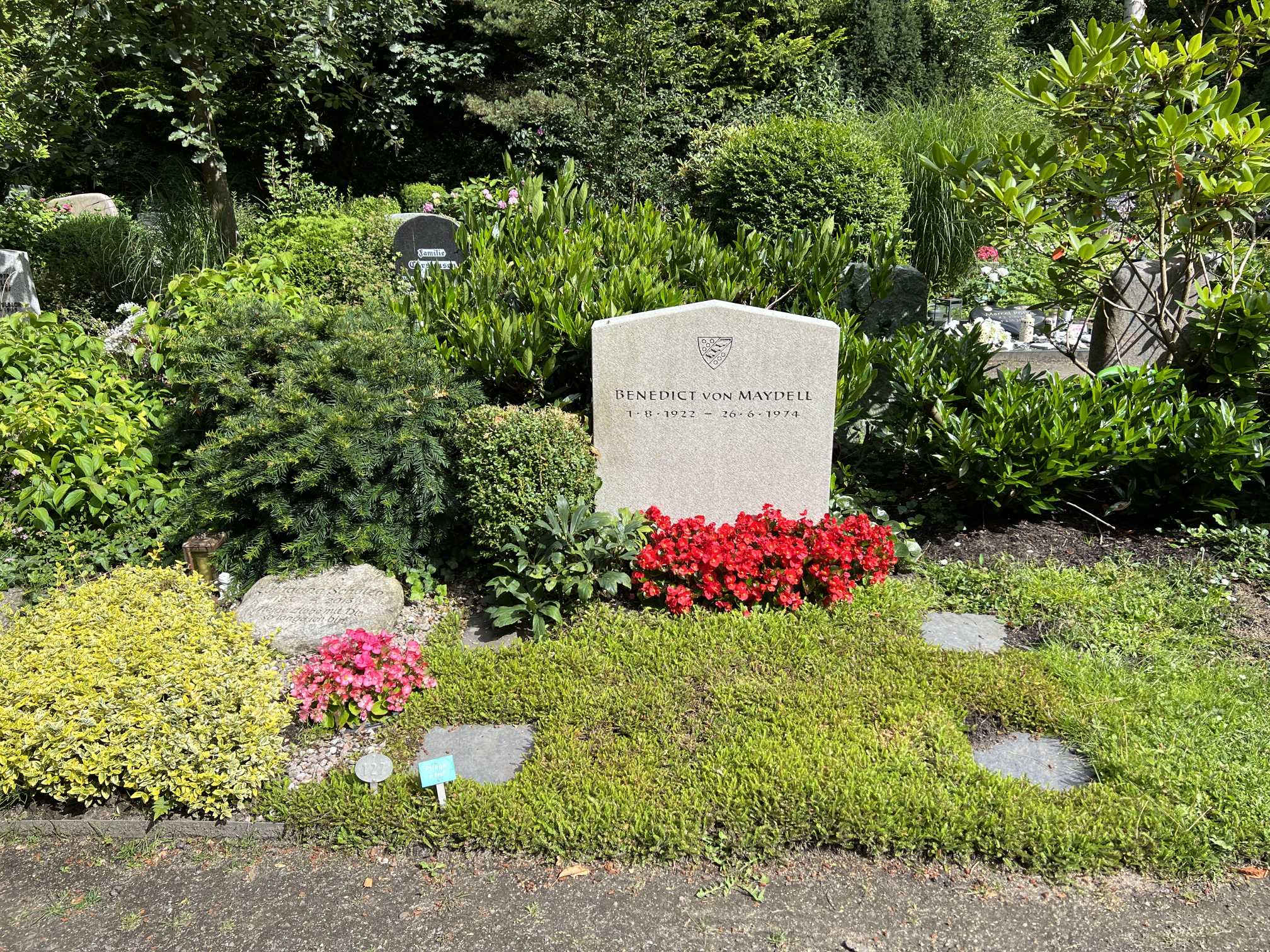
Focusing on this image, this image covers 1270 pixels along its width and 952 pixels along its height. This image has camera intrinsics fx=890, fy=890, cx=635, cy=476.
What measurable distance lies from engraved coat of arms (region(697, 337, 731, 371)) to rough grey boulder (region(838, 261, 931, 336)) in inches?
62.6

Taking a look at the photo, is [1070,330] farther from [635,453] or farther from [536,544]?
[536,544]

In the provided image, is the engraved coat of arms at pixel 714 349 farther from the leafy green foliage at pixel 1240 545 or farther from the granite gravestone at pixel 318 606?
the leafy green foliage at pixel 1240 545

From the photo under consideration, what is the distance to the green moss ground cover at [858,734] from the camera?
282 centimetres

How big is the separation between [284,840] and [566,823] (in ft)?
3.09

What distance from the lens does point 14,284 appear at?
7.06 m

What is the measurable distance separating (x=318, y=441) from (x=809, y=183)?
232 inches


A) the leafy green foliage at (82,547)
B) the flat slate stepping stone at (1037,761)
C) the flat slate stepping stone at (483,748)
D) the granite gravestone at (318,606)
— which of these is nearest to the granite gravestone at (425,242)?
the leafy green foliage at (82,547)

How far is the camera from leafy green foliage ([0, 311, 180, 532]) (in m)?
4.31

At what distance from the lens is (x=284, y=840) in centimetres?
293

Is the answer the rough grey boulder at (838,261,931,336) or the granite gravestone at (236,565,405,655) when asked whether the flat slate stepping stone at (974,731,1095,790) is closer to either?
the granite gravestone at (236,565,405,655)

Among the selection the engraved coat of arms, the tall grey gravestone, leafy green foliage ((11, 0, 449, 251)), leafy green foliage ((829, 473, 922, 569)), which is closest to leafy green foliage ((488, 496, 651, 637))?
the tall grey gravestone

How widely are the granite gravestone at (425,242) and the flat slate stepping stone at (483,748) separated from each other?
16.7ft

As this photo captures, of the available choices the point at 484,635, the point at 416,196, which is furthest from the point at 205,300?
the point at 416,196

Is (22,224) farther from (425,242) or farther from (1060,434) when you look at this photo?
(1060,434)
